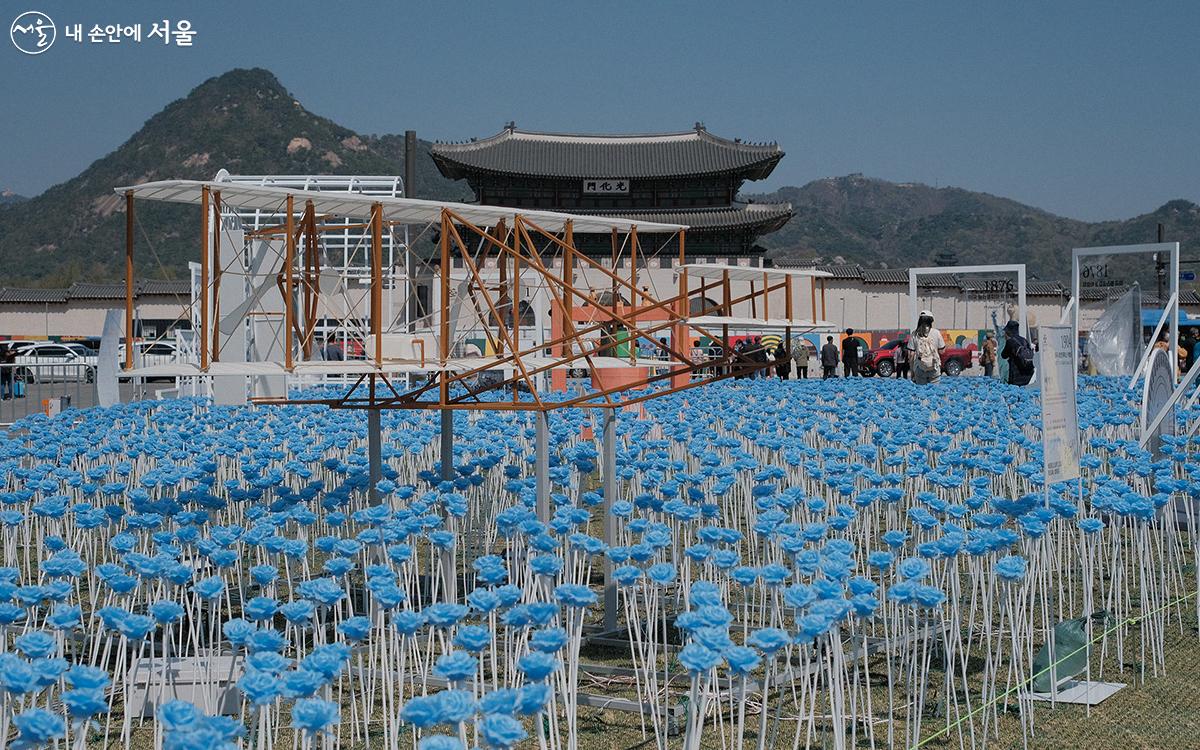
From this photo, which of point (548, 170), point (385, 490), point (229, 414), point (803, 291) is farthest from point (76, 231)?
point (385, 490)

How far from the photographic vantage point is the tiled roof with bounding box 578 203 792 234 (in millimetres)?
49875

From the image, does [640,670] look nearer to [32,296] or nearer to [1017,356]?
[1017,356]

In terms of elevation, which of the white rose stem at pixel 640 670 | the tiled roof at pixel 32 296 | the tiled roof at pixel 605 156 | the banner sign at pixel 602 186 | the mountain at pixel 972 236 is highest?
the mountain at pixel 972 236

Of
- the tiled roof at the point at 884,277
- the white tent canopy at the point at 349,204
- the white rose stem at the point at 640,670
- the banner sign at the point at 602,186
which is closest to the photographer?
the white rose stem at the point at 640,670

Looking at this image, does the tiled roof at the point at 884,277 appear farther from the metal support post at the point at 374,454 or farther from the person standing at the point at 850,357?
the metal support post at the point at 374,454

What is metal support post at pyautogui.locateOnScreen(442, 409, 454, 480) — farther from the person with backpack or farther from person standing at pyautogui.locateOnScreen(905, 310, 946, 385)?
the person with backpack

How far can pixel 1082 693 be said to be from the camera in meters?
5.84

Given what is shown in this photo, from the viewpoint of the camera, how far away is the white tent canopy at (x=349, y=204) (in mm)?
7297

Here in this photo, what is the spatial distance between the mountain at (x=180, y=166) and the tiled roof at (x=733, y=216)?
44.8 metres

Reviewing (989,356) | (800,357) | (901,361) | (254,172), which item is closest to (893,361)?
(901,361)

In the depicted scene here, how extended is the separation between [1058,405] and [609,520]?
2.62 m

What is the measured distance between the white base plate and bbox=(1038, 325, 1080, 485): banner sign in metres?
1.03

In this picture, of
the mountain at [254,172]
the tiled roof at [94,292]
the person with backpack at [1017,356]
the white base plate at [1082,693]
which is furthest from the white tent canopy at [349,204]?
the mountain at [254,172]

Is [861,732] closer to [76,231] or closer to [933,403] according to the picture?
[933,403]
